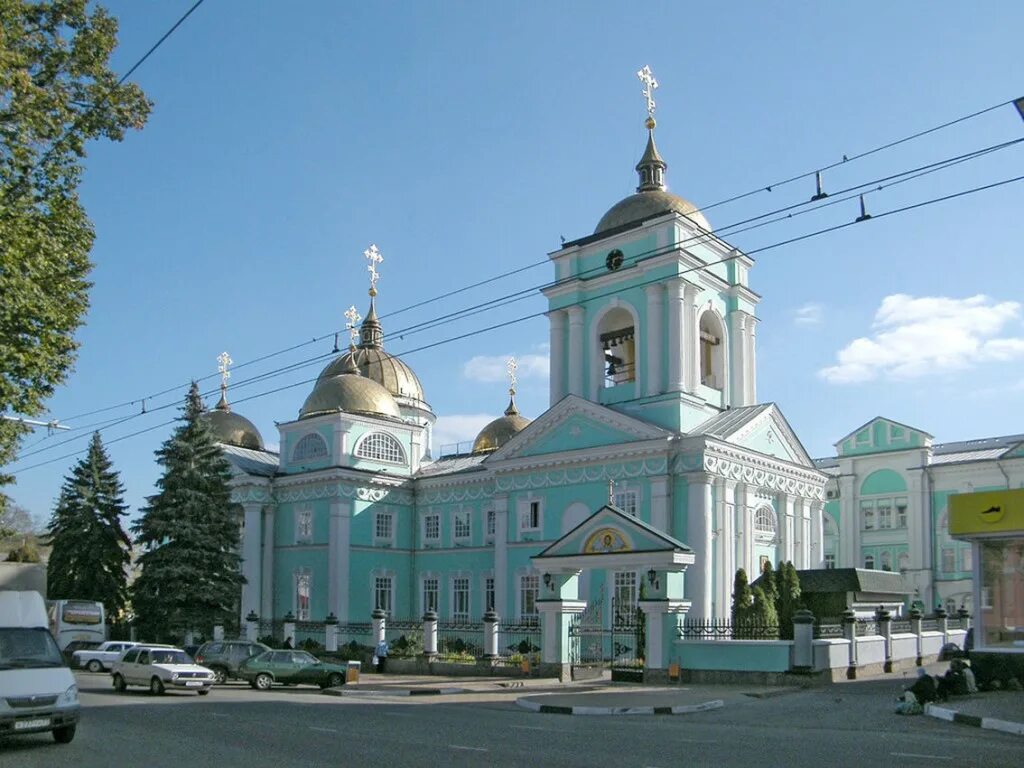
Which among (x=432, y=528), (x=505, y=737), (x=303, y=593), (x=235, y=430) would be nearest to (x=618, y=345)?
(x=432, y=528)

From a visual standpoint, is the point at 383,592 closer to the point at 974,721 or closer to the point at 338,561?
the point at 338,561

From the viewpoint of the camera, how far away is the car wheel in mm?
27094

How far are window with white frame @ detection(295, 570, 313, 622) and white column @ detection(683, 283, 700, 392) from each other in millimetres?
18892

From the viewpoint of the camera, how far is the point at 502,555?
3897 centimetres

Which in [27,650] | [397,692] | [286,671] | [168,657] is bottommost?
[397,692]

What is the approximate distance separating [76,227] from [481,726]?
11.4 metres

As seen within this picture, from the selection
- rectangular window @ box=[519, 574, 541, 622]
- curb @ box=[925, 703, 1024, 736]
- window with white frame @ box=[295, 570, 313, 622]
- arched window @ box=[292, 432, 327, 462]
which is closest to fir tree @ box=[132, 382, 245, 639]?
window with white frame @ box=[295, 570, 313, 622]

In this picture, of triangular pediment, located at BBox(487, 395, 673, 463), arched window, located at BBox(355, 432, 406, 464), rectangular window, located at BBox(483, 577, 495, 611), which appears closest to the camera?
triangular pediment, located at BBox(487, 395, 673, 463)

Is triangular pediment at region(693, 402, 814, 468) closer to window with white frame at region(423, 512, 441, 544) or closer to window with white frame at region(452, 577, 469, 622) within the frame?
window with white frame at region(452, 577, 469, 622)

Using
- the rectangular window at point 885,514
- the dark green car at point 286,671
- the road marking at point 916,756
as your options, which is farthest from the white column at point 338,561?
the road marking at point 916,756

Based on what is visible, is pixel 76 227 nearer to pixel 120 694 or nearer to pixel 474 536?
pixel 120 694

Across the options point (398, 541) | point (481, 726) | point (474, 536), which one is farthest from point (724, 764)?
point (398, 541)

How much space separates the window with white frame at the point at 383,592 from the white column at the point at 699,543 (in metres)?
16.2

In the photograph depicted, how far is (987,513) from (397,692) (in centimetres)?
1414
